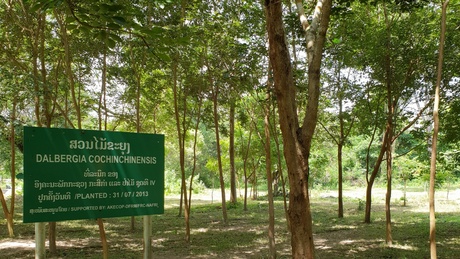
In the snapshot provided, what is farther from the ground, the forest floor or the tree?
the tree

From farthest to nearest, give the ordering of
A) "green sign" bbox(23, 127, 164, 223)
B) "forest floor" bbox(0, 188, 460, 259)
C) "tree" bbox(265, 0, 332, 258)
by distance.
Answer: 1. "forest floor" bbox(0, 188, 460, 259)
2. "tree" bbox(265, 0, 332, 258)
3. "green sign" bbox(23, 127, 164, 223)

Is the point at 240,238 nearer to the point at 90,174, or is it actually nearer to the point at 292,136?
the point at 292,136

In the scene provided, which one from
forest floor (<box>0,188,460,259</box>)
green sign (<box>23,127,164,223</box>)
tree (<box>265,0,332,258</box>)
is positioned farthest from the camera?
forest floor (<box>0,188,460,259</box>)

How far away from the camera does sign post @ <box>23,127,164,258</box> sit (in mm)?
2656

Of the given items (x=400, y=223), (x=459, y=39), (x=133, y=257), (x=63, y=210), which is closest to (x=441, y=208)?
(x=400, y=223)

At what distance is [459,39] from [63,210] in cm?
870

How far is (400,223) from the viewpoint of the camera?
45.1 ft

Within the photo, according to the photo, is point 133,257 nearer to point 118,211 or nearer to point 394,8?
point 118,211

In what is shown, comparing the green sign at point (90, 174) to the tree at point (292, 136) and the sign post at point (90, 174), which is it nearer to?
the sign post at point (90, 174)

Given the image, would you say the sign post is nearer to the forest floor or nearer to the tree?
the tree

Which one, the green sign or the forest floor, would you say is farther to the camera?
the forest floor

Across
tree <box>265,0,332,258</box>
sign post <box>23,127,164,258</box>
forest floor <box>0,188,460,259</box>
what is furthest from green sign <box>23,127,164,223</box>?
forest floor <box>0,188,460,259</box>

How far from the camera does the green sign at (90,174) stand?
8.71 feet

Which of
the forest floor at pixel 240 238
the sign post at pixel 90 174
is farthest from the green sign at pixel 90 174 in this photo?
the forest floor at pixel 240 238
